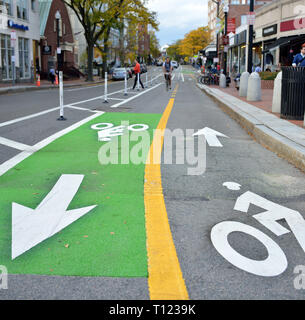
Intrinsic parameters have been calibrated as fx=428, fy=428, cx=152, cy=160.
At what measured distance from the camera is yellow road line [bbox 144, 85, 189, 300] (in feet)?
9.02

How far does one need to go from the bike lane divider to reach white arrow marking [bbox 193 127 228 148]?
7.89ft

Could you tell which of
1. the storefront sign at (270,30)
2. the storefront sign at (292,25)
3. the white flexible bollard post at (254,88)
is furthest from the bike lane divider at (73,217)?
the storefront sign at (270,30)

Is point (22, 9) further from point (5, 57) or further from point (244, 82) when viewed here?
point (244, 82)

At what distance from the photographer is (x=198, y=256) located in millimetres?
3270

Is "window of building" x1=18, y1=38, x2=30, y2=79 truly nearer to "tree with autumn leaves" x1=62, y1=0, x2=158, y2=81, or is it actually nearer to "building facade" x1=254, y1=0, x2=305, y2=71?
"tree with autumn leaves" x1=62, y1=0, x2=158, y2=81

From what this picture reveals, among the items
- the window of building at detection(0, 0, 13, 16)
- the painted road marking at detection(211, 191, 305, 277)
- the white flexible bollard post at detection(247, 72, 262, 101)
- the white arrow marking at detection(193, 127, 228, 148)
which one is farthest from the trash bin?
the window of building at detection(0, 0, 13, 16)

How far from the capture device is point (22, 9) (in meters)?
38.5

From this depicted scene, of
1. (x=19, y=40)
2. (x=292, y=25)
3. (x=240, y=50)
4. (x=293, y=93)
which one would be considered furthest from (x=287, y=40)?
(x=240, y=50)

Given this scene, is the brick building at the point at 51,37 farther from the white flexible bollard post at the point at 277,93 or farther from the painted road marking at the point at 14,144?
the painted road marking at the point at 14,144

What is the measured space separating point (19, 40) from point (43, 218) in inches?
1488

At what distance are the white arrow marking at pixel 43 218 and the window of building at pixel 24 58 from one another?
36.2 m
